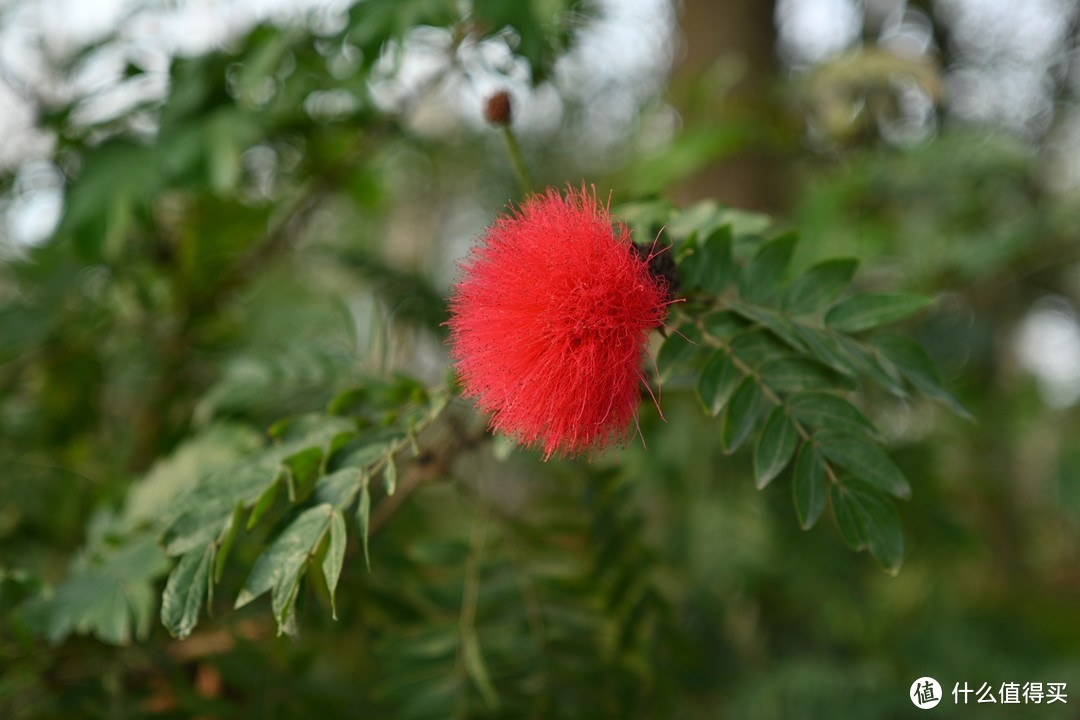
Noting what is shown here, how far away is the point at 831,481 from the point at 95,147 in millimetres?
1531

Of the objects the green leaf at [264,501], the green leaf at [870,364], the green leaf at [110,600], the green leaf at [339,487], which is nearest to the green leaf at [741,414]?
the green leaf at [870,364]

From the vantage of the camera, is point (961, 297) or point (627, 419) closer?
point (627, 419)

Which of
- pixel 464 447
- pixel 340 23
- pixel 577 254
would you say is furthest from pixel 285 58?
pixel 577 254

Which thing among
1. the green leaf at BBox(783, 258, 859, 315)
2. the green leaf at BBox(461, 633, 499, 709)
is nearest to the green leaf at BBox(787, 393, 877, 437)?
the green leaf at BBox(783, 258, 859, 315)

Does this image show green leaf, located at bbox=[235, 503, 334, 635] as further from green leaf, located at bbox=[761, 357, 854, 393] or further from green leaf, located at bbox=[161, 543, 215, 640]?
green leaf, located at bbox=[761, 357, 854, 393]

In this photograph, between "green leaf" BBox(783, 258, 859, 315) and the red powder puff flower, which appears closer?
the red powder puff flower

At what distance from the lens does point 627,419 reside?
0.90 m

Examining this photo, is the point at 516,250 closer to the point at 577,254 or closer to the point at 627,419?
the point at 577,254

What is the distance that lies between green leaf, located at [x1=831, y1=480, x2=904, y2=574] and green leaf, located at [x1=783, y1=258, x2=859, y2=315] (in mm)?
236

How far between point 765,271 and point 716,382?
7.1 inches

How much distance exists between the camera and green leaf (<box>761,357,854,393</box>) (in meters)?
0.98

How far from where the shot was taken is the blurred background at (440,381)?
53.2 inches

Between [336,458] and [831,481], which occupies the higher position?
[336,458]

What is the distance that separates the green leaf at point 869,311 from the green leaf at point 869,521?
0.21m
